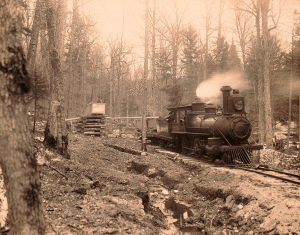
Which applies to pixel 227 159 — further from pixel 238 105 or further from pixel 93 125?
pixel 93 125

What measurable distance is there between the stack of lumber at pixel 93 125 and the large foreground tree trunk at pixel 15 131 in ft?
44.2

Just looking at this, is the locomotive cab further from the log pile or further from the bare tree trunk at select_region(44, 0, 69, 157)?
the bare tree trunk at select_region(44, 0, 69, 157)

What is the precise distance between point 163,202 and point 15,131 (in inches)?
193

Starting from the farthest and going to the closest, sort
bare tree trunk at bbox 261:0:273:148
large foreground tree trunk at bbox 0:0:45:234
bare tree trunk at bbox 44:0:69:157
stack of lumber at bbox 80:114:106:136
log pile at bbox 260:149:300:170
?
stack of lumber at bbox 80:114:106:136, bare tree trunk at bbox 261:0:273:148, log pile at bbox 260:149:300:170, bare tree trunk at bbox 44:0:69:157, large foreground tree trunk at bbox 0:0:45:234

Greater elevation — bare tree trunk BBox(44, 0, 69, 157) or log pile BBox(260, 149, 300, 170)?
bare tree trunk BBox(44, 0, 69, 157)

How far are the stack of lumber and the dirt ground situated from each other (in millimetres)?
7550

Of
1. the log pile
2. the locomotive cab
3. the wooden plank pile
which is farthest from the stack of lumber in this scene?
the log pile

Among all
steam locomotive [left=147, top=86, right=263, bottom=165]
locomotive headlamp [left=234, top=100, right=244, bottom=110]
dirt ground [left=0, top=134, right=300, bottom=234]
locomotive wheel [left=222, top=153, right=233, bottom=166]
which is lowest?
dirt ground [left=0, top=134, right=300, bottom=234]

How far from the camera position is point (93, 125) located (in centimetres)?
1666

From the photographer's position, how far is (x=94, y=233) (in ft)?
14.4

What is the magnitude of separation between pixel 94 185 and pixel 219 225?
10.3 feet

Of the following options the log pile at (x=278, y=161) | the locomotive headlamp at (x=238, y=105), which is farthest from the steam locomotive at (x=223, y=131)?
the log pile at (x=278, y=161)

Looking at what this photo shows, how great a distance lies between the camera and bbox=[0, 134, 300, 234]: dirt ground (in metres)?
4.82

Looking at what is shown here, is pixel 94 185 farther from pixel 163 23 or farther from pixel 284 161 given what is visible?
pixel 163 23
